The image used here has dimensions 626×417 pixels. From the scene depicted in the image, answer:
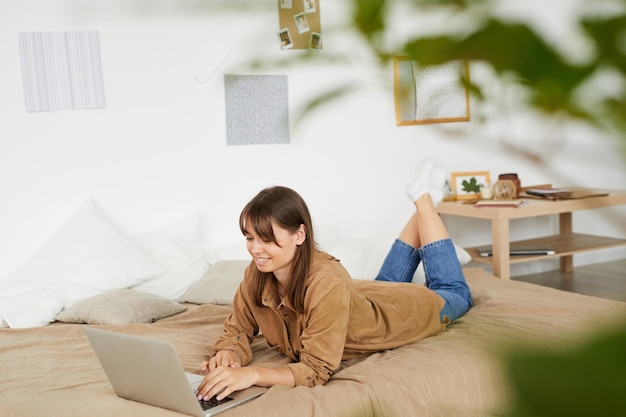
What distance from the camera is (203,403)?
2000 mm

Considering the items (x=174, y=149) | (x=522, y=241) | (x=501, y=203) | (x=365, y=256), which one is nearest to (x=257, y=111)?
(x=174, y=149)

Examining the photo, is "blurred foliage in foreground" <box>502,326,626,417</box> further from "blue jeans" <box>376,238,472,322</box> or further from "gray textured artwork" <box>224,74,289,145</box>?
"gray textured artwork" <box>224,74,289,145</box>

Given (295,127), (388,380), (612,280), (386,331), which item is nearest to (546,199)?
(612,280)

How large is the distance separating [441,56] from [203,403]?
185 cm

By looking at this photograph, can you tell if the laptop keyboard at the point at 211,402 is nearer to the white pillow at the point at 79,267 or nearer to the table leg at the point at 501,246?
the white pillow at the point at 79,267

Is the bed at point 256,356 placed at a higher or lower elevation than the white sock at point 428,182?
lower

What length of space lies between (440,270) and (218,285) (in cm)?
101

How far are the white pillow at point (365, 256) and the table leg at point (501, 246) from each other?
0.59 meters

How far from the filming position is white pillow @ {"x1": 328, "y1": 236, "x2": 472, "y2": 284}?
11.1 feet

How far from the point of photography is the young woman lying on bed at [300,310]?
6.96 feet

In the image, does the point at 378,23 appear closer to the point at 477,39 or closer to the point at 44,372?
the point at 477,39

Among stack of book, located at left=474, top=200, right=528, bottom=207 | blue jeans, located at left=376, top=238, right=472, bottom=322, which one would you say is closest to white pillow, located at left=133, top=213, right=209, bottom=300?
blue jeans, located at left=376, top=238, right=472, bottom=322

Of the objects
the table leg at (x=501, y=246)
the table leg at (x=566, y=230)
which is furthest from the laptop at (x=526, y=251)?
the table leg at (x=566, y=230)

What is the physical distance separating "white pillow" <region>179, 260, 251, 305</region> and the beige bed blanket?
22 centimetres
